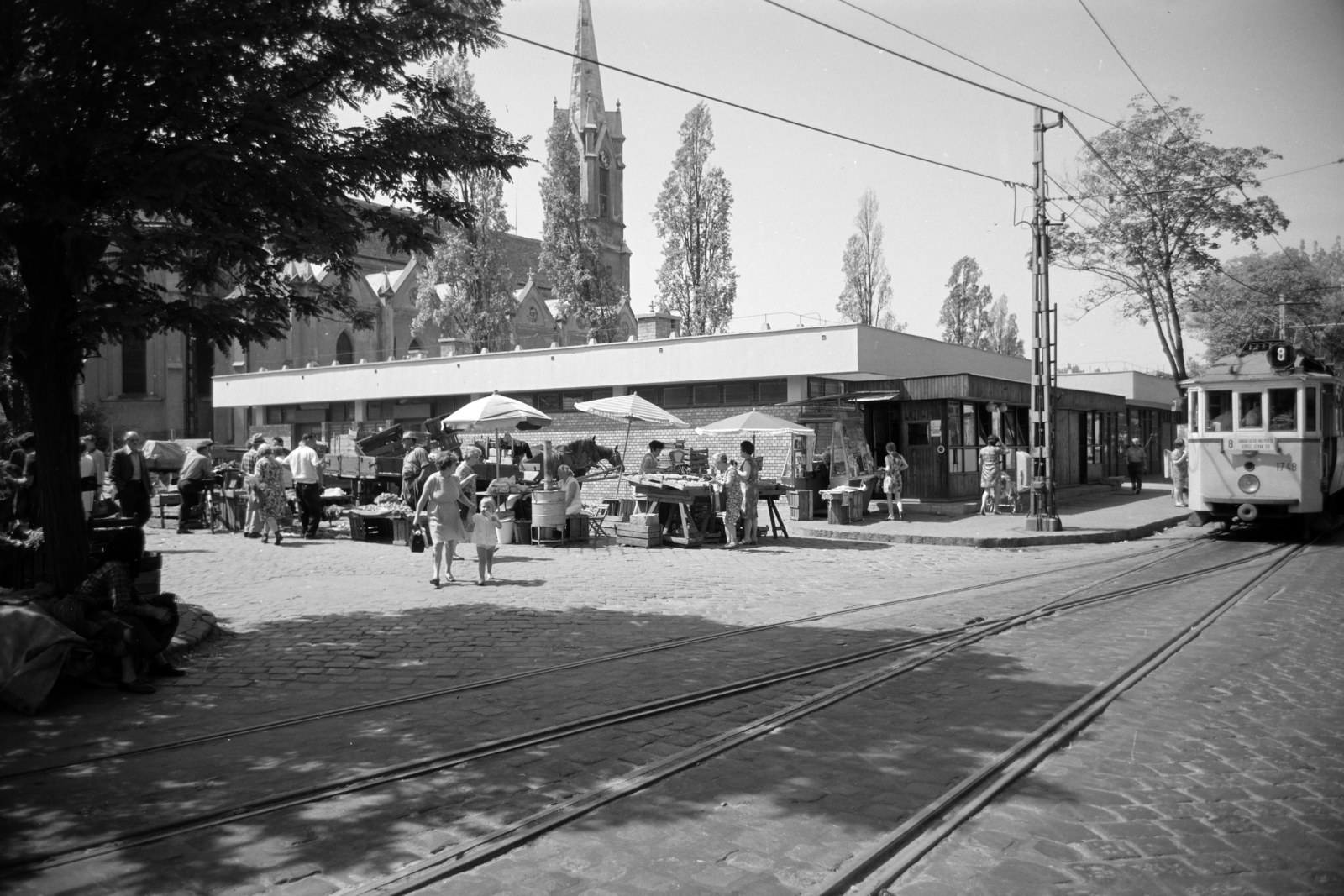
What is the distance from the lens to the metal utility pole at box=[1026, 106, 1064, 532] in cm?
1797

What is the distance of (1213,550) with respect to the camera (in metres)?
16.1

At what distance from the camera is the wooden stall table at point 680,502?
1681 cm

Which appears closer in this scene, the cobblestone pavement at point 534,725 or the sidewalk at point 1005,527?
the cobblestone pavement at point 534,725

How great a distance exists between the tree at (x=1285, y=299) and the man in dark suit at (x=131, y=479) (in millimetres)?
35245

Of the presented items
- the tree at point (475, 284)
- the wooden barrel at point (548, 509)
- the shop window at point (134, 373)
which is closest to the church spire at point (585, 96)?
the tree at point (475, 284)

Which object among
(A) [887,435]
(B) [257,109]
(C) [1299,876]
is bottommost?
(C) [1299,876]

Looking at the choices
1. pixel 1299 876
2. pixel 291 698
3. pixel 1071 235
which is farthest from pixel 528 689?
pixel 1071 235

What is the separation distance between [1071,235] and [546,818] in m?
33.5

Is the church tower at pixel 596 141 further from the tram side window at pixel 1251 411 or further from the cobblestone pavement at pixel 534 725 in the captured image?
the cobblestone pavement at pixel 534 725

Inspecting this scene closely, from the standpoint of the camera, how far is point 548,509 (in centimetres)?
1659

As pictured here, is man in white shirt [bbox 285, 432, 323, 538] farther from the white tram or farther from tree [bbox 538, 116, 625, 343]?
tree [bbox 538, 116, 625, 343]

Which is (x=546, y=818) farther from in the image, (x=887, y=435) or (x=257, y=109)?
(x=887, y=435)

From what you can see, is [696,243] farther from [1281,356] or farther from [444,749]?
[444,749]

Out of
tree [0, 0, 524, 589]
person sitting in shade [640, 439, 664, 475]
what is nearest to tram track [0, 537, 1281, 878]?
tree [0, 0, 524, 589]
